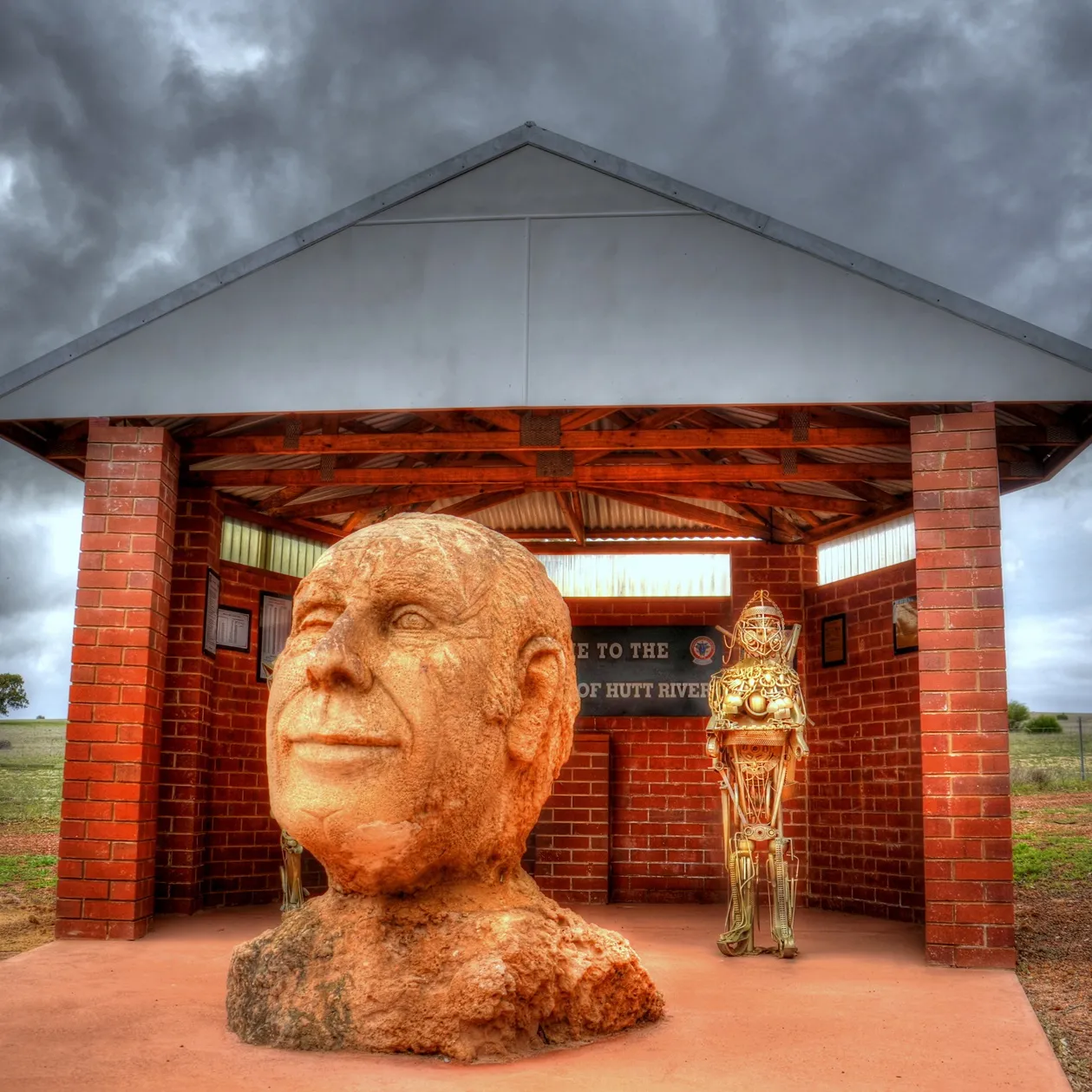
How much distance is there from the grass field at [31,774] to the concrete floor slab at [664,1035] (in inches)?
378

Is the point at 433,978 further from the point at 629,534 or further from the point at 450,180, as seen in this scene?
the point at 629,534

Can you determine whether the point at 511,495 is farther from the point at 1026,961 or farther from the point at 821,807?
the point at 1026,961

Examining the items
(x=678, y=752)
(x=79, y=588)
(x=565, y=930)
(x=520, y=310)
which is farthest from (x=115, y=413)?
(x=678, y=752)

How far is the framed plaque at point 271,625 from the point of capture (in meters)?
9.08

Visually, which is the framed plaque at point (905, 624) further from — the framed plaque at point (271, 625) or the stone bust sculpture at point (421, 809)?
the stone bust sculpture at point (421, 809)

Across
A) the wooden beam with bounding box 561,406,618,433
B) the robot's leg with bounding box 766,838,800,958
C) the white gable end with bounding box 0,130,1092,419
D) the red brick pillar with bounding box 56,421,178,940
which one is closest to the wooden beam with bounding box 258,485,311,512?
the red brick pillar with bounding box 56,421,178,940

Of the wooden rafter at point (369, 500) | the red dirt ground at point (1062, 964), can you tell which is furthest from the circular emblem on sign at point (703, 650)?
the red dirt ground at point (1062, 964)

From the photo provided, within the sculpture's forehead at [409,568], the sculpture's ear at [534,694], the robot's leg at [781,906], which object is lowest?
the robot's leg at [781,906]

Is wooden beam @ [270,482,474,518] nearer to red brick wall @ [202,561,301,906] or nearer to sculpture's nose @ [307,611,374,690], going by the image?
red brick wall @ [202,561,301,906]

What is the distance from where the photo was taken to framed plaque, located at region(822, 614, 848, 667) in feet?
30.2

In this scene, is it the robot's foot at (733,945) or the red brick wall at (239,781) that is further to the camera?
the red brick wall at (239,781)

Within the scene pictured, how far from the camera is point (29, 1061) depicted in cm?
388

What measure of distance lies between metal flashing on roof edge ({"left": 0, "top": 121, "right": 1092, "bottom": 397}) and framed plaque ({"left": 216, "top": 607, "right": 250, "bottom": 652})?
7.82 feet

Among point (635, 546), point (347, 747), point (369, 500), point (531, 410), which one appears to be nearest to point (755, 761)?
point (531, 410)
